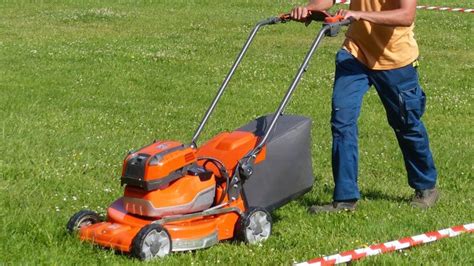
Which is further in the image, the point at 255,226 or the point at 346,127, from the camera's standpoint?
the point at 346,127

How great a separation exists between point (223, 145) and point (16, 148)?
9.46 feet

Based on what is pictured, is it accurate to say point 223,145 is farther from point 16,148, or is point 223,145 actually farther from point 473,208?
point 16,148

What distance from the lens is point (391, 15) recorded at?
21.0 ft

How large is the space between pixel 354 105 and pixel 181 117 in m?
4.39

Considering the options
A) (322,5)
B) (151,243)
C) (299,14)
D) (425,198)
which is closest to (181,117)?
(322,5)

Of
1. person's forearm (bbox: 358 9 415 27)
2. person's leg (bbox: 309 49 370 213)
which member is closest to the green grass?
person's leg (bbox: 309 49 370 213)

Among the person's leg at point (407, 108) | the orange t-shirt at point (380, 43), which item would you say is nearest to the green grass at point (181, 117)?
the person's leg at point (407, 108)

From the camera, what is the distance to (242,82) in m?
13.3

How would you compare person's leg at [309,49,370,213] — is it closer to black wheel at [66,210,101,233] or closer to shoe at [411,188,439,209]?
shoe at [411,188,439,209]

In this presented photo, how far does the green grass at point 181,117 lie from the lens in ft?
19.4

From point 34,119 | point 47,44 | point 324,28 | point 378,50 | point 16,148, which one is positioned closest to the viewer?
point 324,28

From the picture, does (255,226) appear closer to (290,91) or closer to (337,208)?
(290,91)

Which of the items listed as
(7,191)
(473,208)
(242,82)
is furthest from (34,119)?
(473,208)

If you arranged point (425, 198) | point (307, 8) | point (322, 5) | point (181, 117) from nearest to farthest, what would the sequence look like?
point (307, 8) < point (322, 5) < point (425, 198) < point (181, 117)
